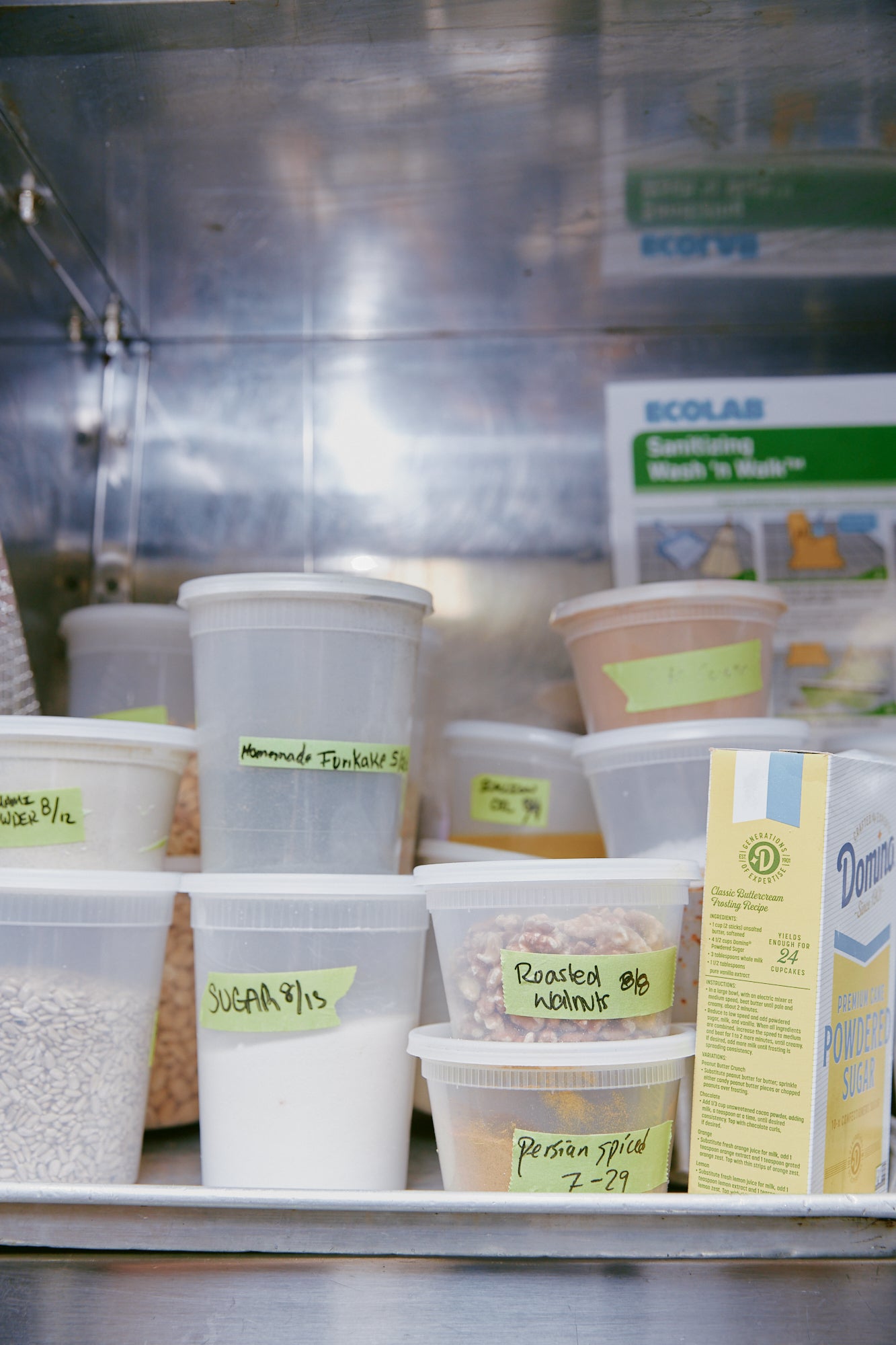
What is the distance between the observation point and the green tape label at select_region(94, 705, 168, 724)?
44.4 inches

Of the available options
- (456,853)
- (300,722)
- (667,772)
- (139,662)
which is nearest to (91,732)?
(300,722)

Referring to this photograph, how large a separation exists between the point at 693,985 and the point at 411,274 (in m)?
0.84

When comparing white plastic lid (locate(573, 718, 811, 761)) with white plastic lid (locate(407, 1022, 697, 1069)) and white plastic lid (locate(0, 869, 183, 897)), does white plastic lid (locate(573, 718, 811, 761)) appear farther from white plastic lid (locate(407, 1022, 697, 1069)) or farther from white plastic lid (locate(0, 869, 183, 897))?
white plastic lid (locate(0, 869, 183, 897))

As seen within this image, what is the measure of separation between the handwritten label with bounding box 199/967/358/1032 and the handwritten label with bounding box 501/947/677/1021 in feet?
0.47

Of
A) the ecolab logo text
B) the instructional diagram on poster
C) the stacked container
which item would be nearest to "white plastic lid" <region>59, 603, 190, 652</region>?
the stacked container

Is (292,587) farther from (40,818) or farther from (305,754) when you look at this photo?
(40,818)

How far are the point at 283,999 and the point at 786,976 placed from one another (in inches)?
14.9

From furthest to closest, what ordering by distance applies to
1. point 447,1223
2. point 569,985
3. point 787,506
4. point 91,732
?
point 787,506 → point 91,732 → point 569,985 → point 447,1223

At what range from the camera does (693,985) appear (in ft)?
3.00

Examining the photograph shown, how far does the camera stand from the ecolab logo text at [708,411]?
137 centimetres

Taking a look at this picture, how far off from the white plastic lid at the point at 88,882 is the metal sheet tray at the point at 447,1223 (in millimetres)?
214

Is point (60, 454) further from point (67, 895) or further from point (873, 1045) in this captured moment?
point (873, 1045)

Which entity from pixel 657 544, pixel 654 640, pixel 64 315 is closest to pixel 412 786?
pixel 654 640

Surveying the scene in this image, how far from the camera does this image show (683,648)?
1.04m
